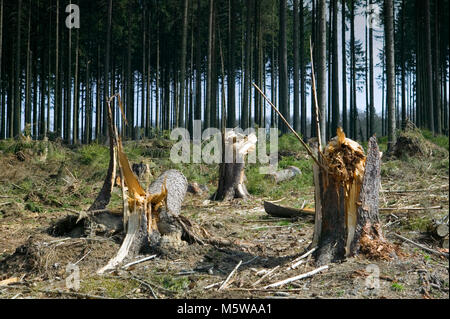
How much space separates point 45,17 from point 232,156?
18377 millimetres

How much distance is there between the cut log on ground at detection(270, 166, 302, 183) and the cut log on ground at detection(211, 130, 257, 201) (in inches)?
77.4

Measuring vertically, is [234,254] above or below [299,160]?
below

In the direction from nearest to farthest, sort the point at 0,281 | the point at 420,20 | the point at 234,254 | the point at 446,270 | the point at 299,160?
the point at 446,270 < the point at 0,281 < the point at 234,254 < the point at 299,160 < the point at 420,20

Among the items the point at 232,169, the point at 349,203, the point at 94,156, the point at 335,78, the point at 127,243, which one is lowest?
the point at 127,243

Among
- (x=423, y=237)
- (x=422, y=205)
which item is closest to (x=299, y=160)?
(x=422, y=205)

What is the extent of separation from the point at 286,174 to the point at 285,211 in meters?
4.73

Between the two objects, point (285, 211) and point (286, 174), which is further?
point (286, 174)

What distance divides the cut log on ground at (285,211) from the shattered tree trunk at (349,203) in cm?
235

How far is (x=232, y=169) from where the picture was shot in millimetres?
9172

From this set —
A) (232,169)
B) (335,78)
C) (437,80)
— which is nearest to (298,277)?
(232,169)

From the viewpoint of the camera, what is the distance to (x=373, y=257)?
3.95 m

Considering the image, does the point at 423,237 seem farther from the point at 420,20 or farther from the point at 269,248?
the point at 420,20

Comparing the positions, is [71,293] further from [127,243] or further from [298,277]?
[298,277]

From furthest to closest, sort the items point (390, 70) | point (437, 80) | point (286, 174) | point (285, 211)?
point (437, 80)
point (390, 70)
point (286, 174)
point (285, 211)
